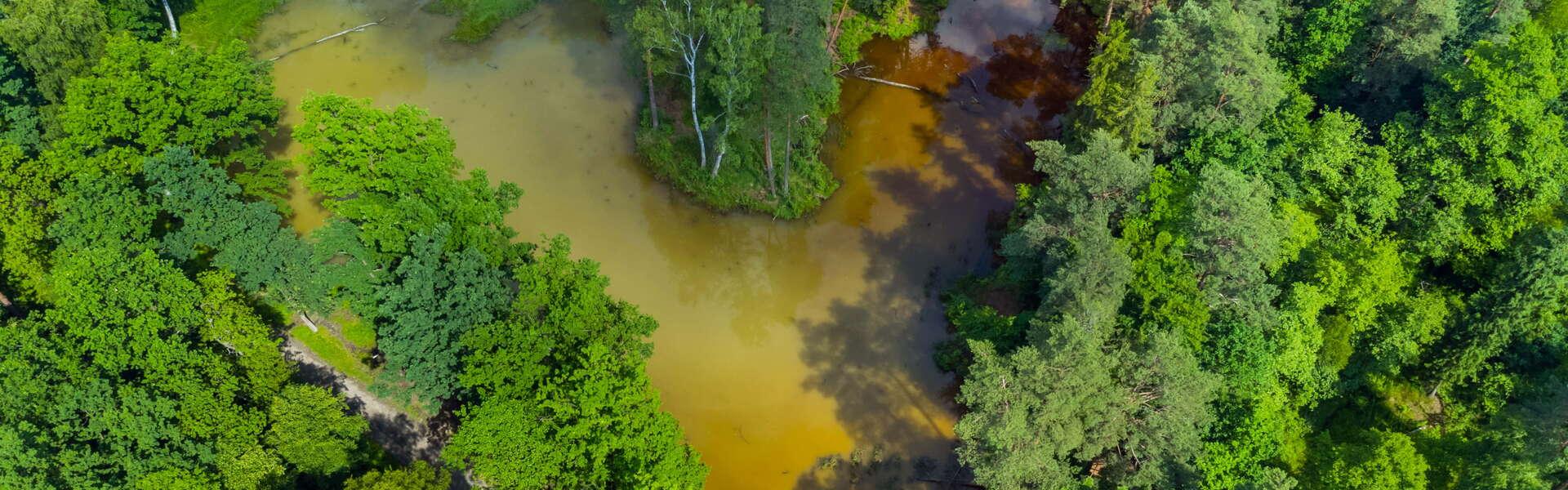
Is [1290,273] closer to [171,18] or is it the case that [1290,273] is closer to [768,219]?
[768,219]

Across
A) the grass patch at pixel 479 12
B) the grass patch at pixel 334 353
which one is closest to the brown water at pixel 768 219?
the grass patch at pixel 479 12

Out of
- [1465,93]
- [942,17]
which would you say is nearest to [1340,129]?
[1465,93]

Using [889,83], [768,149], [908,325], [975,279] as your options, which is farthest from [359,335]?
[889,83]

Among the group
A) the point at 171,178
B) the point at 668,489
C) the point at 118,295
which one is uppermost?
the point at 171,178

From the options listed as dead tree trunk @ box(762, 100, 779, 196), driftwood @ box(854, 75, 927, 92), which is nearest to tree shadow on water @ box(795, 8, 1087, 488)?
driftwood @ box(854, 75, 927, 92)

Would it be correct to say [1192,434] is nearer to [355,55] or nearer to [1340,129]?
[1340,129]

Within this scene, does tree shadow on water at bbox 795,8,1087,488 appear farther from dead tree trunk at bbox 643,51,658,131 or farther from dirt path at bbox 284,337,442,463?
dirt path at bbox 284,337,442,463
